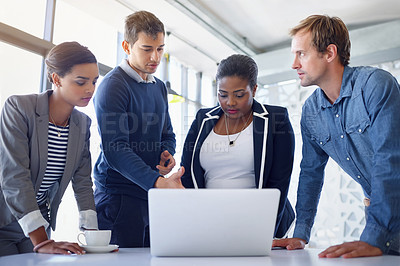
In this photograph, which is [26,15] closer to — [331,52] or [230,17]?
[230,17]

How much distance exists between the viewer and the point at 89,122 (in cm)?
185

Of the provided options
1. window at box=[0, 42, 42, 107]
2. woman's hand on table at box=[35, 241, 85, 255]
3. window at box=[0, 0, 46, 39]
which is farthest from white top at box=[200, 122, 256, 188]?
window at box=[0, 0, 46, 39]

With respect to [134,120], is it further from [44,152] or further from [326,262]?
[326,262]

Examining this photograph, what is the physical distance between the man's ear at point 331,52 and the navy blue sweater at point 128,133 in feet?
2.75

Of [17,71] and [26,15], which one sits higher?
[26,15]

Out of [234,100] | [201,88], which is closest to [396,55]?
[201,88]

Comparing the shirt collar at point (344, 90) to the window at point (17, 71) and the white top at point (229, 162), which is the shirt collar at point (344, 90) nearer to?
the white top at point (229, 162)

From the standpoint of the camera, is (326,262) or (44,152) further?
(44,152)

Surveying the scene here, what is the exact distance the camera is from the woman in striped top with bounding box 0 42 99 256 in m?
1.46

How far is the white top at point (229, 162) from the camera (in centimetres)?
173

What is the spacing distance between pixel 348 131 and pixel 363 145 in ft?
0.26

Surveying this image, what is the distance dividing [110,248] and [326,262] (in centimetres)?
66

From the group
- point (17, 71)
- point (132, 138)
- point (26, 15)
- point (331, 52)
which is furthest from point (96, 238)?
point (26, 15)

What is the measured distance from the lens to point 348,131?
1.58 m
